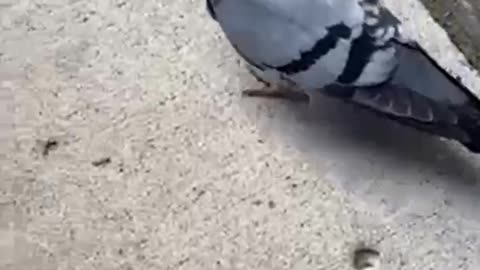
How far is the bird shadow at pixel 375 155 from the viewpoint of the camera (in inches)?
93.5

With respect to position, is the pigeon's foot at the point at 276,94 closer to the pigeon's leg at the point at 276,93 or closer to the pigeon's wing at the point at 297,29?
the pigeon's leg at the point at 276,93

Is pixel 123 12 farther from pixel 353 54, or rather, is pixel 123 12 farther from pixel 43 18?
pixel 353 54

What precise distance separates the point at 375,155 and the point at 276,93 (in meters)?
0.25

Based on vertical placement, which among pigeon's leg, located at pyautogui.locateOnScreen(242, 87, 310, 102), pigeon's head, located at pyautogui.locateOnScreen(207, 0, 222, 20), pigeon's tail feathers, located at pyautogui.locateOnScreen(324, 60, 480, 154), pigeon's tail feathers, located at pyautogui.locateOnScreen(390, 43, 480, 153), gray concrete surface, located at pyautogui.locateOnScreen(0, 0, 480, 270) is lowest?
gray concrete surface, located at pyautogui.locateOnScreen(0, 0, 480, 270)

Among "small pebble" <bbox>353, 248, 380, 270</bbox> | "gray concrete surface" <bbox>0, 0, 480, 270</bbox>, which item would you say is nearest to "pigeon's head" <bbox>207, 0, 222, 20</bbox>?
"gray concrete surface" <bbox>0, 0, 480, 270</bbox>

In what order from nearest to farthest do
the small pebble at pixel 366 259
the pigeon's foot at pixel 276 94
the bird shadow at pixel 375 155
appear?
the small pebble at pixel 366 259 → the bird shadow at pixel 375 155 → the pigeon's foot at pixel 276 94

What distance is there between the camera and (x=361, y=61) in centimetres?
230

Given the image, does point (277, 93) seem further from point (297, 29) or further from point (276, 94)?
point (297, 29)

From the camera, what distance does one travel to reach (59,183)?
236 cm

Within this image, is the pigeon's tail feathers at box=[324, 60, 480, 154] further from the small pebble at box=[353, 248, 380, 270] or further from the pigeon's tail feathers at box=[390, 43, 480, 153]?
the small pebble at box=[353, 248, 380, 270]

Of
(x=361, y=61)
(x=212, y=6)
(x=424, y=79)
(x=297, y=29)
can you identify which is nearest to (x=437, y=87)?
(x=424, y=79)

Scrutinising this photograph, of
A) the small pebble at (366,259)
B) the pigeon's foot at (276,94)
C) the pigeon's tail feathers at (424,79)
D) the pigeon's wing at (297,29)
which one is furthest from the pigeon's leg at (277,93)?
the small pebble at (366,259)

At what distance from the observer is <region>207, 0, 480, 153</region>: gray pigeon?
7.53 ft

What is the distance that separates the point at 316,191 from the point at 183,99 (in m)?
0.36
